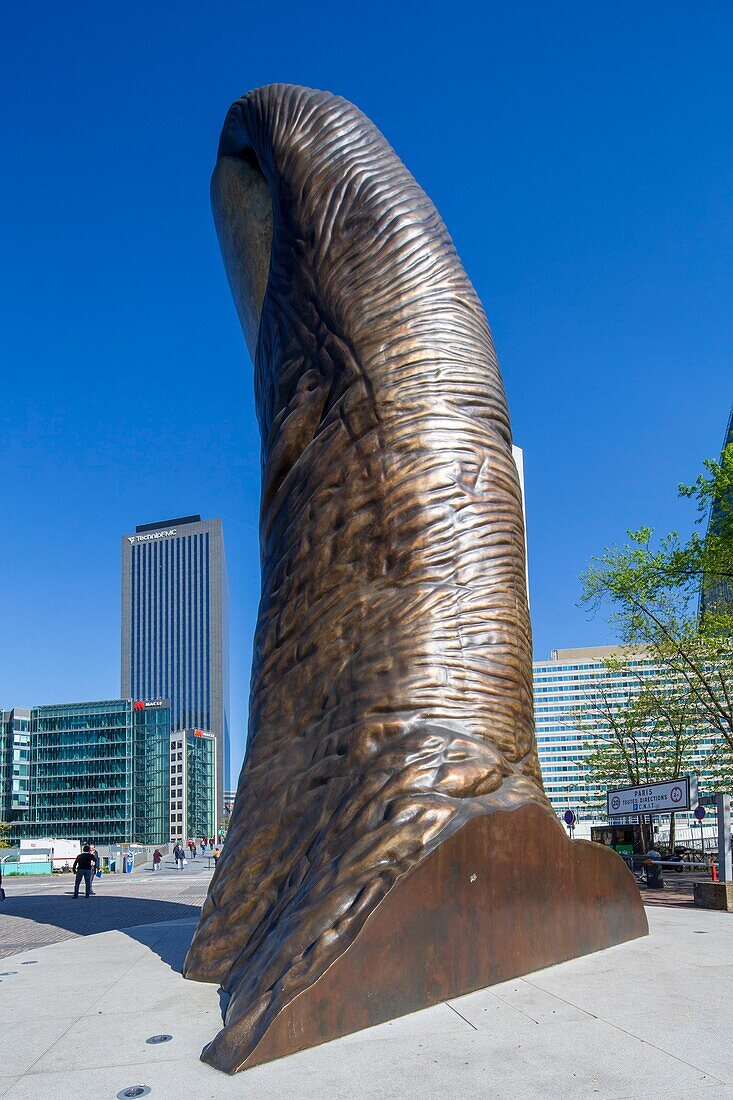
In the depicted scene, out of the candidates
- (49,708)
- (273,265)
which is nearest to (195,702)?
(49,708)

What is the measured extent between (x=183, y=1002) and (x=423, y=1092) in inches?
109

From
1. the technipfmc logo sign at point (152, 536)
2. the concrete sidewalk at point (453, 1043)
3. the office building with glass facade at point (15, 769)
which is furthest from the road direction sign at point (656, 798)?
the technipfmc logo sign at point (152, 536)

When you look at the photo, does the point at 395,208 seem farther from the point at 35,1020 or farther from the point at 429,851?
the point at 35,1020

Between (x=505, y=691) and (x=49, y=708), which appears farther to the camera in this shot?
(x=49, y=708)

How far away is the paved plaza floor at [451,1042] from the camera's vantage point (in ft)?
13.4

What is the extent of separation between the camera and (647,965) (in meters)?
6.63

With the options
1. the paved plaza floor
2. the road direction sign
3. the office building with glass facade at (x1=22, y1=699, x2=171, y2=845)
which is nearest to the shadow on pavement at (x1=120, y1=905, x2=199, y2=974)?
the paved plaza floor

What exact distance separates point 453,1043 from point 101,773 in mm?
101019

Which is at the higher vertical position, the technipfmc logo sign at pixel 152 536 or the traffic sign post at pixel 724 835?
the technipfmc logo sign at pixel 152 536

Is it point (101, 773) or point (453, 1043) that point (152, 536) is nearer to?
point (101, 773)

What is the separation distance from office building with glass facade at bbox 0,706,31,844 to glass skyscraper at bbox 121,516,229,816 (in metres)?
60.9

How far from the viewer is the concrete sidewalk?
4.07m

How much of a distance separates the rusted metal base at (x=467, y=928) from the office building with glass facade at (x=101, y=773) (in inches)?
3841

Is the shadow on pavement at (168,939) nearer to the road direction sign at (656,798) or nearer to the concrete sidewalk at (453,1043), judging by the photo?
the concrete sidewalk at (453,1043)
